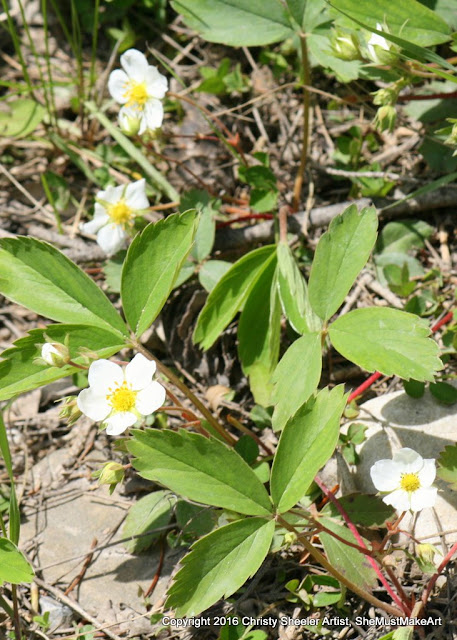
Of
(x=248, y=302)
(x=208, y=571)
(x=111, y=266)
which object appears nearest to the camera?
(x=208, y=571)

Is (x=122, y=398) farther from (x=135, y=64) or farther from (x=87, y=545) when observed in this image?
(x=135, y=64)

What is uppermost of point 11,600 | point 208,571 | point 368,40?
point 368,40

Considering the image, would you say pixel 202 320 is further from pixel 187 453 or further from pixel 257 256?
pixel 187 453

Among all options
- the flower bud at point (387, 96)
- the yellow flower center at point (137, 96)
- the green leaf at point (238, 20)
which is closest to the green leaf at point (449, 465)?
the flower bud at point (387, 96)

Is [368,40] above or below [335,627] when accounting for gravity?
above

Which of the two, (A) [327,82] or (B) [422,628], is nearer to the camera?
(B) [422,628]

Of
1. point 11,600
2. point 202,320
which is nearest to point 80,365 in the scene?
point 202,320

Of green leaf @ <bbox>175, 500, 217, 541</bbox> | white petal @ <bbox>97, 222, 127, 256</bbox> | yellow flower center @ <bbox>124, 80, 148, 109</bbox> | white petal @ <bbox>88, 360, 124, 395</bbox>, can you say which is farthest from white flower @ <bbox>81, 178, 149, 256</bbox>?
green leaf @ <bbox>175, 500, 217, 541</bbox>

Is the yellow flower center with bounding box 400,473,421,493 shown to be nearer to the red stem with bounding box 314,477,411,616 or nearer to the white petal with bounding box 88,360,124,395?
the red stem with bounding box 314,477,411,616
